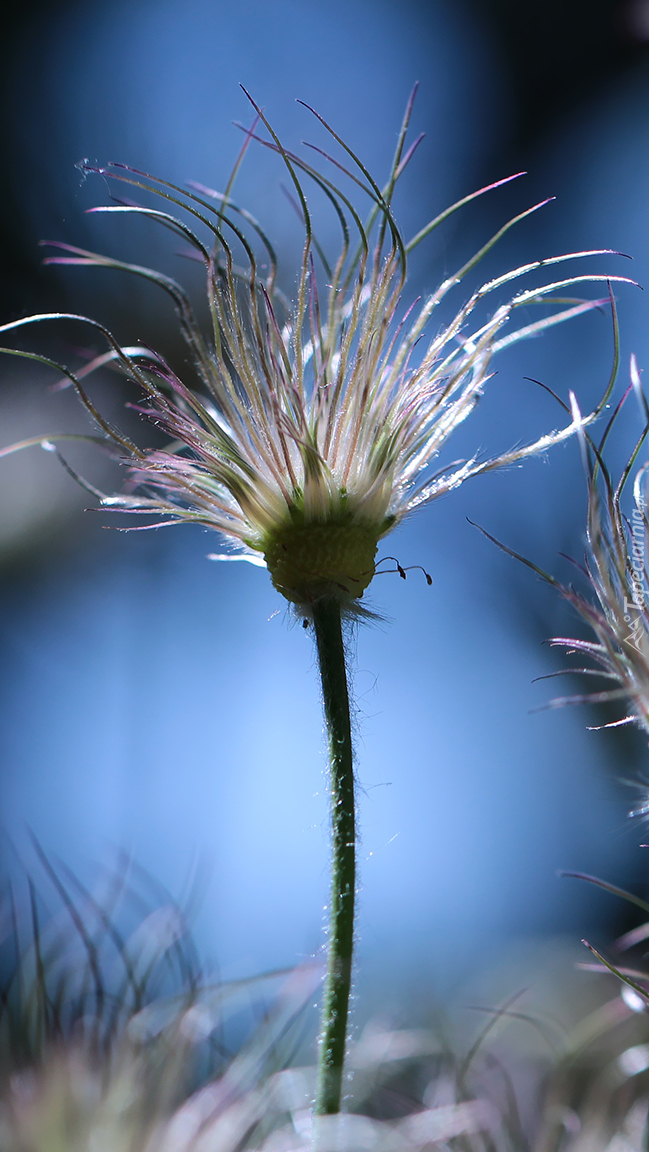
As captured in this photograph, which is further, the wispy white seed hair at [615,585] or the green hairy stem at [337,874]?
the wispy white seed hair at [615,585]

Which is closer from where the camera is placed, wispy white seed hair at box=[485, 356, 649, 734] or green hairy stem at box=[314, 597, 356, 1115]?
green hairy stem at box=[314, 597, 356, 1115]

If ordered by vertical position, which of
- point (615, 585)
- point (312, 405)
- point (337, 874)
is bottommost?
point (337, 874)

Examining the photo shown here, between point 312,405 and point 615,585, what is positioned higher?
point 312,405

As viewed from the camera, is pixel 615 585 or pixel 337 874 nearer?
pixel 337 874

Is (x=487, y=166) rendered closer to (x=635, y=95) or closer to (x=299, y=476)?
(x=635, y=95)

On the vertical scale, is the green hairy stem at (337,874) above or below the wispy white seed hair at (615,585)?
below

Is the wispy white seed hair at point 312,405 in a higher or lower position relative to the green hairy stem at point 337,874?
higher
